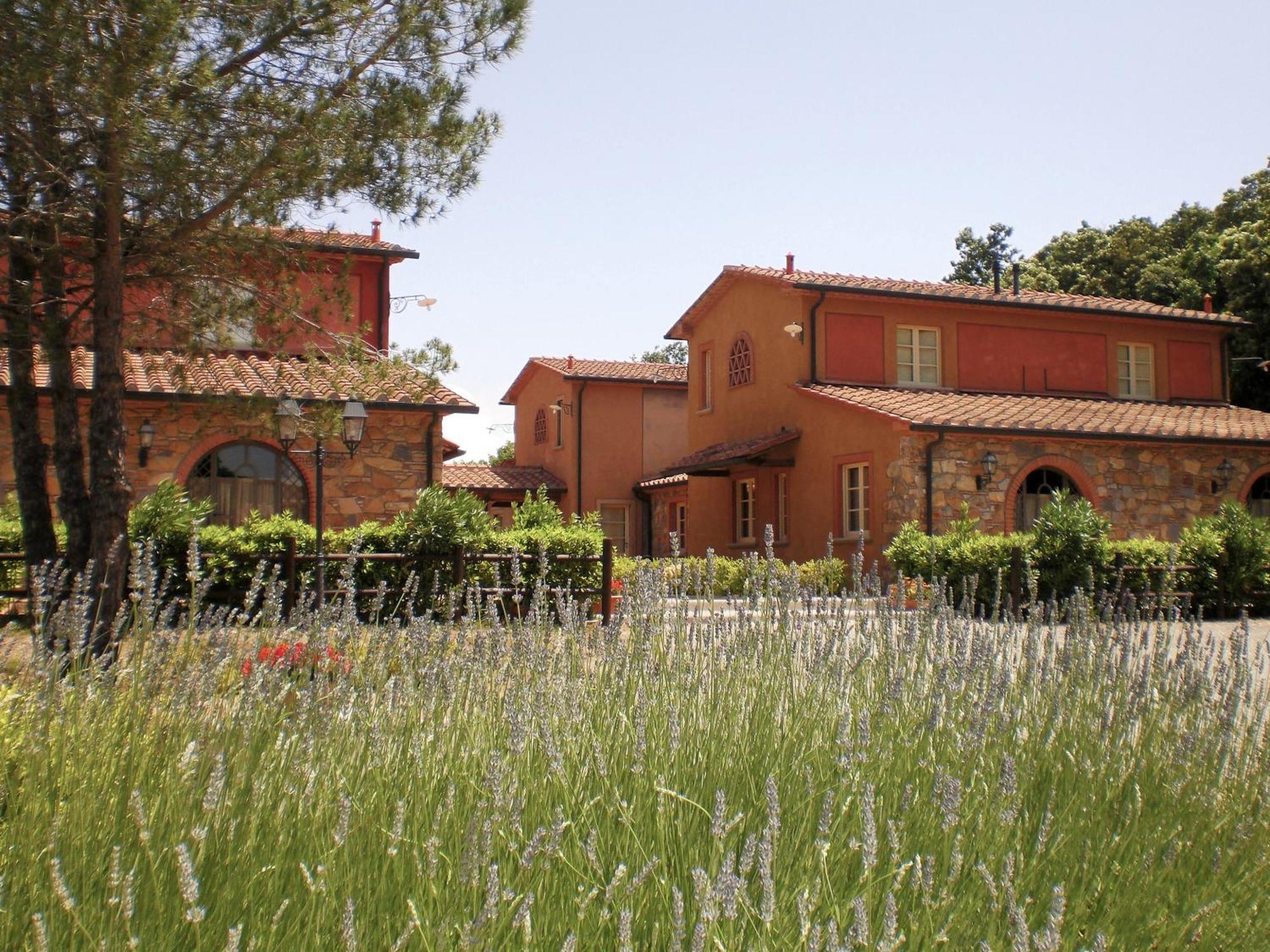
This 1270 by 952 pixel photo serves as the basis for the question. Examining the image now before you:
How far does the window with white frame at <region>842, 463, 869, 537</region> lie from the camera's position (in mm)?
19109

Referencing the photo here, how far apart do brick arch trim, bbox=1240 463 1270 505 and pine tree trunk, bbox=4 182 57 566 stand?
18.0 meters

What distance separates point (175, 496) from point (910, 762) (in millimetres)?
10795

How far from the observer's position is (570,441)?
2808 centimetres

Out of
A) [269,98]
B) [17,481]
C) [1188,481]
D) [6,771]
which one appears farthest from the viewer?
[1188,481]

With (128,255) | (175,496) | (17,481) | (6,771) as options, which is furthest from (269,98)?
(6,771)

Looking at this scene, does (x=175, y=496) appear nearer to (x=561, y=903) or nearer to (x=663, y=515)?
(x=561, y=903)

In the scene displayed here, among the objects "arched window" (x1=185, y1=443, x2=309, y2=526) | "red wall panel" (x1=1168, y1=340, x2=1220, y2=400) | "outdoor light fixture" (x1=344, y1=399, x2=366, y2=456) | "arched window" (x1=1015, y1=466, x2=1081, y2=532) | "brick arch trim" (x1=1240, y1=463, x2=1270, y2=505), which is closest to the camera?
"outdoor light fixture" (x1=344, y1=399, x2=366, y2=456)

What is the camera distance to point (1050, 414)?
64.0ft

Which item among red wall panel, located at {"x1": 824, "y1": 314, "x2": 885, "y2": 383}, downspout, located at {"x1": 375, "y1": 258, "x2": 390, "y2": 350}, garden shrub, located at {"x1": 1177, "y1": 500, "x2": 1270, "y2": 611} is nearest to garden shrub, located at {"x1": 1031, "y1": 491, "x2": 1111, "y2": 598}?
garden shrub, located at {"x1": 1177, "y1": 500, "x2": 1270, "y2": 611}

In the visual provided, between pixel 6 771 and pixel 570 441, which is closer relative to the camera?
pixel 6 771

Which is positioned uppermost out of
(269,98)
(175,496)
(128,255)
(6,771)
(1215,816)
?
(269,98)

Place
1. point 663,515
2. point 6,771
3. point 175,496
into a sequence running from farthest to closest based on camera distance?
point 663,515
point 175,496
point 6,771

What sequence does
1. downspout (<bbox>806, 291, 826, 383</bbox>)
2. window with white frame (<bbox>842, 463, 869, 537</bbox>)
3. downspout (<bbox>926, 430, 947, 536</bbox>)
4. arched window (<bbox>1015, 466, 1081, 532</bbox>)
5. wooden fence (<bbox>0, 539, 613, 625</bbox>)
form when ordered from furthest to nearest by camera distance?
downspout (<bbox>806, 291, 826, 383</bbox>) < window with white frame (<bbox>842, 463, 869, 537</bbox>) < arched window (<bbox>1015, 466, 1081, 532</bbox>) < downspout (<bbox>926, 430, 947, 536</bbox>) < wooden fence (<bbox>0, 539, 613, 625</bbox>)

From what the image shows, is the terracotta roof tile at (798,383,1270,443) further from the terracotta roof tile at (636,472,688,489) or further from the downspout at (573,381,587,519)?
the downspout at (573,381,587,519)
